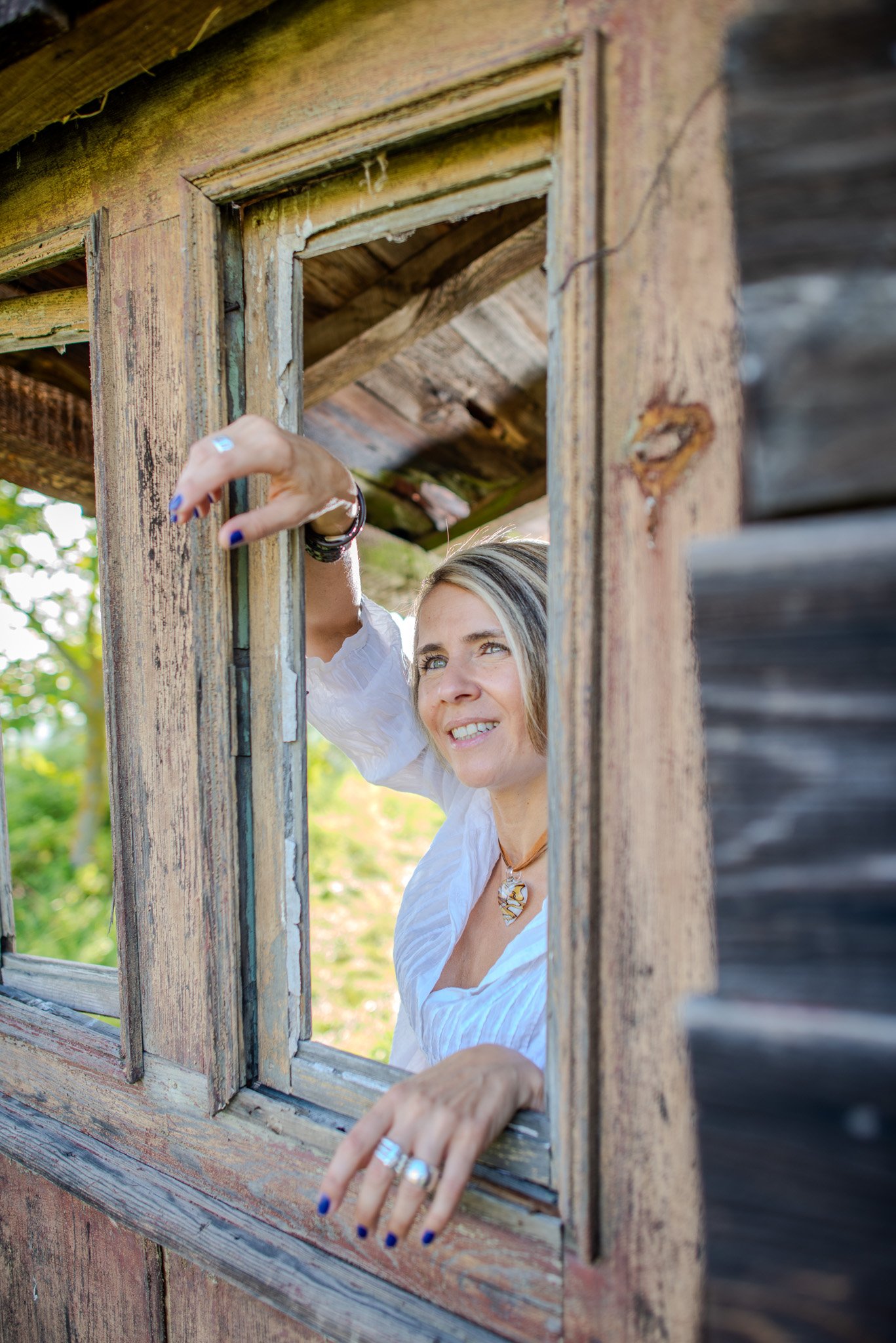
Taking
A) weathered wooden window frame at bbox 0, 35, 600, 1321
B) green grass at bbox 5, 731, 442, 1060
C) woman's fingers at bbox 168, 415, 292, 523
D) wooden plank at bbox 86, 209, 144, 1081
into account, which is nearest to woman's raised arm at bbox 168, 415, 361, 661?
woman's fingers at bbox 168, 415, 292, 523

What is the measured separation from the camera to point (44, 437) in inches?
92.4

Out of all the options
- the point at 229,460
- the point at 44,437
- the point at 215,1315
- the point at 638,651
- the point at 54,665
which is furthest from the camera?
the point at 54,665

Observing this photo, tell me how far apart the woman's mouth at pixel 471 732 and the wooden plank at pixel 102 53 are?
4.76 ft

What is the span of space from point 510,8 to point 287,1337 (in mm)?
1866

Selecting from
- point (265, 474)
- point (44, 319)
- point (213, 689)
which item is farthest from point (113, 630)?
point (44, 319)

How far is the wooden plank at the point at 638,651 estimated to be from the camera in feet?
2.67

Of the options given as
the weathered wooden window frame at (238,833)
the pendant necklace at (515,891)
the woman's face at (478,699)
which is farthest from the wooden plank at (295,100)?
the pendant necklace at (515,891)

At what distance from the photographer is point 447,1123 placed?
93cm

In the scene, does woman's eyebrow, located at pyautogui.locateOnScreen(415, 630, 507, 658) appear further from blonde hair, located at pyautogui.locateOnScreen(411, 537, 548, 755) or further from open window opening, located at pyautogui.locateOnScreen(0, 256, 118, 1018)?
open window opening, located at pyautogui.locateOnScreen(0, 256, 118, 1018)

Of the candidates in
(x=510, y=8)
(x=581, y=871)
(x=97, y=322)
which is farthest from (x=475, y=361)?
(x=581, y=871)

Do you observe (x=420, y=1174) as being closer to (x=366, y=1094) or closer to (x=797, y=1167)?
(x=366, y=1094)

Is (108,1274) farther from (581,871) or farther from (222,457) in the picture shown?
(222,457)

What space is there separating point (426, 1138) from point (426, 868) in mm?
1294

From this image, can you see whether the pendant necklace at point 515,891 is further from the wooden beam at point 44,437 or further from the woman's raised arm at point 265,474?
the wooden beam at point 44,437
